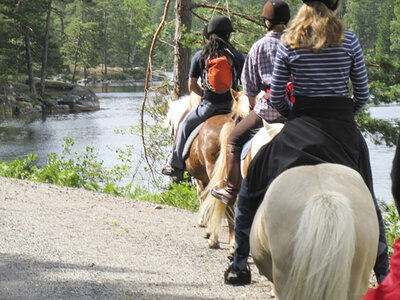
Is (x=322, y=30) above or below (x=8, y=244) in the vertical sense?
above

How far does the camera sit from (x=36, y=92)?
43719 millimetres

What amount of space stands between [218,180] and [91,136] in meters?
21.0

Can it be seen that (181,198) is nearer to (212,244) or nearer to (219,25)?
(212,244)

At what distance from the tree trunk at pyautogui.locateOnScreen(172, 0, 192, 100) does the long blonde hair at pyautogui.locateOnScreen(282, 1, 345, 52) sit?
7049 millimetres

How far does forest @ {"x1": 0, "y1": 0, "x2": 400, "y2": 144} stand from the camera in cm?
978

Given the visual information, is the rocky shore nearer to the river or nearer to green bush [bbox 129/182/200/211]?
the river

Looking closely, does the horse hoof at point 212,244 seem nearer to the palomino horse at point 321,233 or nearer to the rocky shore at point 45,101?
the palomino horse at point 321,233

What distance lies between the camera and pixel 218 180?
565cm

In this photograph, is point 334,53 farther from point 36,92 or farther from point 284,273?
point 36,92

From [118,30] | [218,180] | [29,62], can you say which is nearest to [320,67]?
[218,180]

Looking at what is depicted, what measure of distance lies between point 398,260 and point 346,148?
5.01 ft

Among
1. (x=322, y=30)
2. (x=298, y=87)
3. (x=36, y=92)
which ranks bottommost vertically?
(x=36, y=92)

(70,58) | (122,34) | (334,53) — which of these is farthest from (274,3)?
(122,34)

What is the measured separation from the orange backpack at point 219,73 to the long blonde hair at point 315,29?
258 cm
